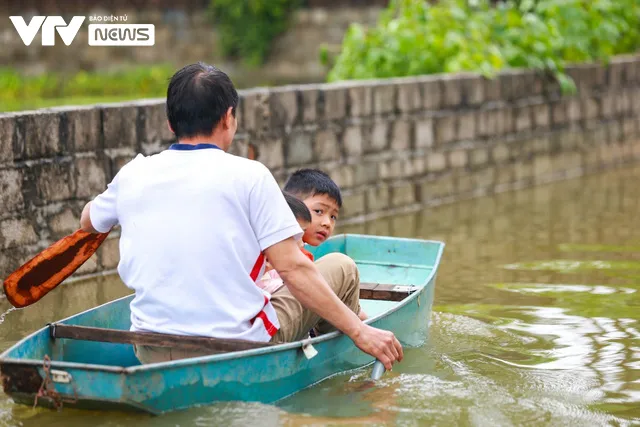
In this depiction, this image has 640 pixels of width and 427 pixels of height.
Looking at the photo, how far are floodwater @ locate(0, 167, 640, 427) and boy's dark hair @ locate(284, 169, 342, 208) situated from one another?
91 centimetres

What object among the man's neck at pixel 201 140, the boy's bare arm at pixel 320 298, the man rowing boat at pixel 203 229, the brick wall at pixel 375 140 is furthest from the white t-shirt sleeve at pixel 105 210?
the brick wall at pixel 375 140

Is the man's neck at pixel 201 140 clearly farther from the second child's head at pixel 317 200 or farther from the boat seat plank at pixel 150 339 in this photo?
the second child's head at pixel 317 200

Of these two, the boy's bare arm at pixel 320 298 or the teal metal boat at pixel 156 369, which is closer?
the teal metal boat at pixel 156 369

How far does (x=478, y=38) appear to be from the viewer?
11.8 metres

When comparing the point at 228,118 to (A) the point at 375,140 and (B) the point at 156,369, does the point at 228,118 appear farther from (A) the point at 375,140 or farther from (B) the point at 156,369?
(A) the point at 375,140

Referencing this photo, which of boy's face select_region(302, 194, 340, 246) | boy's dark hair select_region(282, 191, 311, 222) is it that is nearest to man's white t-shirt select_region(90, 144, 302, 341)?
boy's dark hair select_region(282, 191, 311, 222)

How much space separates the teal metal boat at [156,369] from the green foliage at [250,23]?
20473 mm

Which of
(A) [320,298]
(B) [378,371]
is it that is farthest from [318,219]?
(A) [320,298]

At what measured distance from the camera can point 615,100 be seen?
1388cm

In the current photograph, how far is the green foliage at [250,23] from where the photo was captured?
82.7 feet

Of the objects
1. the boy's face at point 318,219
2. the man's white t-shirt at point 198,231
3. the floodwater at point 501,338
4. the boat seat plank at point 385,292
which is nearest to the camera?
the man's white t-shirt at point 198,231

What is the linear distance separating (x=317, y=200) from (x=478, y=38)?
680 cm

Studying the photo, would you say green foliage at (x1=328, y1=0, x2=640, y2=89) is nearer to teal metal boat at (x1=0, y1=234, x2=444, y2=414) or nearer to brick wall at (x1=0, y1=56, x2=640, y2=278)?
brick wall at (x1=0, y1=56, x2=640, y2=278)

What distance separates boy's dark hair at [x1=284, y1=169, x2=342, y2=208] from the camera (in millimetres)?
5469
